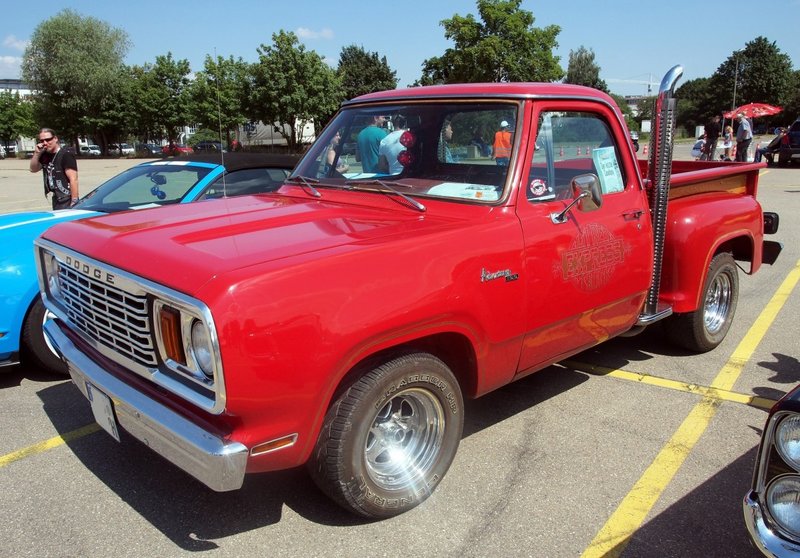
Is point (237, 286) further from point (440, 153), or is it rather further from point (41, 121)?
point (41, 121)

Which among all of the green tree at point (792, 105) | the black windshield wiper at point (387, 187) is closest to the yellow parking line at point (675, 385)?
the black windshield wiper at point (387, 187)

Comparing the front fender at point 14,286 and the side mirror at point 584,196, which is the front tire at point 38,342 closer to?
the front fender at point 14,286

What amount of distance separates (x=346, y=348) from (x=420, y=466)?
0.90 m

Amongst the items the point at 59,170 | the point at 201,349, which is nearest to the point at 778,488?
the point at 201,349

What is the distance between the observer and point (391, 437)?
2.92m

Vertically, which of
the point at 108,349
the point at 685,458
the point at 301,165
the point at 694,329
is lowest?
the point at 685,458

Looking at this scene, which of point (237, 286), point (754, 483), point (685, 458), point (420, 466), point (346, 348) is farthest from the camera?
point (685, 458)

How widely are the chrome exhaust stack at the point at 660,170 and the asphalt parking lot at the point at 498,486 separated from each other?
729mm

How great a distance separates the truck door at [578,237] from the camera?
318 centimetres

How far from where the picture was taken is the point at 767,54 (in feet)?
264

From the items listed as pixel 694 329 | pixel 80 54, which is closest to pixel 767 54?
pixel 80 54

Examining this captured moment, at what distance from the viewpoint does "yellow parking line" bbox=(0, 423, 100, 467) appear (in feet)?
11.4

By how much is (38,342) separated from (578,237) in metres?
3.65

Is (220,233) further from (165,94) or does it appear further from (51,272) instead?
(165,94)
